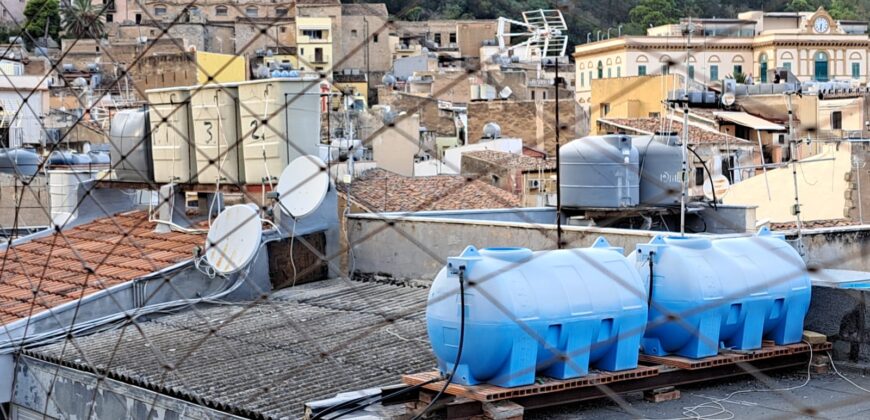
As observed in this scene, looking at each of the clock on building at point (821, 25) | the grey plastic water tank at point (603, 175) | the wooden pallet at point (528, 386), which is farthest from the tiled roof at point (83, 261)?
the clock on building at point (821, 25)

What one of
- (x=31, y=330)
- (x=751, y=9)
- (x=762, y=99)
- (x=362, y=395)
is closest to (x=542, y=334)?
(x=362, y=395)

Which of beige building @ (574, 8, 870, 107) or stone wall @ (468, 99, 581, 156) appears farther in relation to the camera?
beige building @ (574, 8, 870, 107)

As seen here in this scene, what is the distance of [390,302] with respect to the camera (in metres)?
5.28

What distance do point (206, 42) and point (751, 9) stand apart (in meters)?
14.0

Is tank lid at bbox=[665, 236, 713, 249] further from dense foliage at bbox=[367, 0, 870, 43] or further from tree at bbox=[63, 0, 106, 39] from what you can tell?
dense foliage at bbox=[367, 0, 870, 43]

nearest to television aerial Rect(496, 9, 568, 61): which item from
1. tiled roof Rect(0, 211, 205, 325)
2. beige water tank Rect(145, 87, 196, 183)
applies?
beige water tank Rect(145, 87, 196, 183)

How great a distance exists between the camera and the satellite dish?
18.5 feet

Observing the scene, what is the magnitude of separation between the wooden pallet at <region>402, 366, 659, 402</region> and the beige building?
1450 cm

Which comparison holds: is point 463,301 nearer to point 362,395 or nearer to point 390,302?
point 362,395

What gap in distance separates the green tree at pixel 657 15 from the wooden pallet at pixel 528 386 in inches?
506

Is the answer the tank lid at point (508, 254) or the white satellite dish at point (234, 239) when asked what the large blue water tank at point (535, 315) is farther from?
the white satellite dish at point (234, 239)

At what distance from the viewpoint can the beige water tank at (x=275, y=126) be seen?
630 cm

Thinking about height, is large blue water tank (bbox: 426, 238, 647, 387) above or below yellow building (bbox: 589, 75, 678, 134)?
above

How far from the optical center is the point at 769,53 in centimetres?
1973
